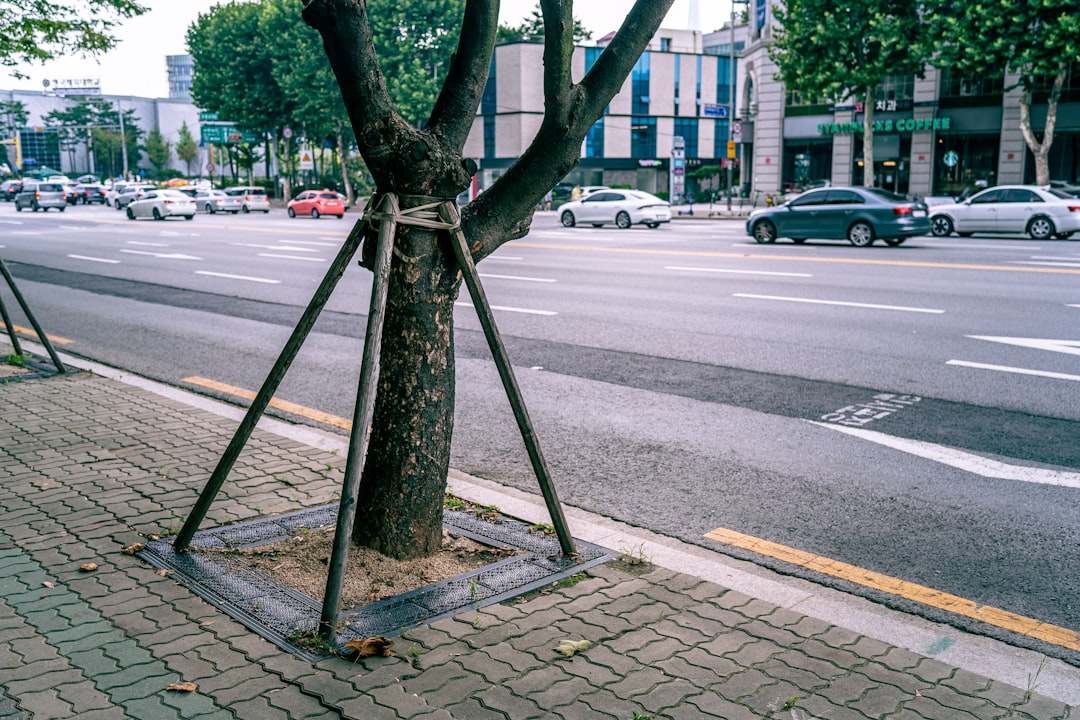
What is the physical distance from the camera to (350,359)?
1015 cm

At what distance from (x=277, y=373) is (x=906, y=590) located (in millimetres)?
2999

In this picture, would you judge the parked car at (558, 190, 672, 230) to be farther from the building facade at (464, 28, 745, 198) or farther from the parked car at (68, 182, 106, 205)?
the parked car at (68, 182, 106, 205)

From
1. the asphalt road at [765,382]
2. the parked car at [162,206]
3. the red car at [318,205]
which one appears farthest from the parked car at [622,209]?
the parked car at [162,206]

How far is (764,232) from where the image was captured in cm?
2511

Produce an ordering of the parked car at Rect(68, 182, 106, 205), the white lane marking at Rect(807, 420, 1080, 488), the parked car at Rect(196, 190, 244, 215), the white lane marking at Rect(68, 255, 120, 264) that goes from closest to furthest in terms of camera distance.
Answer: the white lane marking at Rect(807, 420, 1080, 488) < the white lane marking at Rect(68, 255, 120, 264) < the parked car at Rect(196, 190, 244, 215) < the parked car at Rect(68, 182, 106, 205)

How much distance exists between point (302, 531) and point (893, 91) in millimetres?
47147

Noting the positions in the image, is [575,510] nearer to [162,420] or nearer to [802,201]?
[162,420]

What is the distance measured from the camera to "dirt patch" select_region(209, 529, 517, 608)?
416 cm

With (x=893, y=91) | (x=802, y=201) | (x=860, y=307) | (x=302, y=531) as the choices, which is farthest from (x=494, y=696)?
(x=893, y=91)

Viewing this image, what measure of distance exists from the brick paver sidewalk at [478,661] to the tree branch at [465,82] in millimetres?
2143

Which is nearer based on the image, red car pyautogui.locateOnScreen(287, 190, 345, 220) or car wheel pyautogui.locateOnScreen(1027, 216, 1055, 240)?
car wheel pyautogui.locateOnScreen(1027, 216, 1055, 240)

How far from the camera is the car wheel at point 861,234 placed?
76.0 ft

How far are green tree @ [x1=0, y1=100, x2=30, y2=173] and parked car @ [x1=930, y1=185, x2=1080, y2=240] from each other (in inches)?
4258

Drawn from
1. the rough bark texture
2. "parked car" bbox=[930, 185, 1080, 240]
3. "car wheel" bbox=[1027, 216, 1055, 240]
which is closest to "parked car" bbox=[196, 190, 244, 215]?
"parked car" bbox=[930, 185, 1080, 240]
